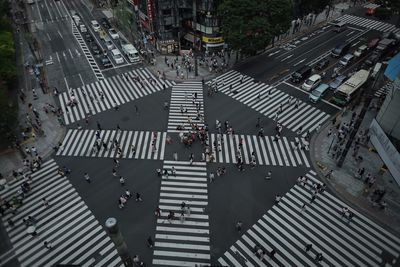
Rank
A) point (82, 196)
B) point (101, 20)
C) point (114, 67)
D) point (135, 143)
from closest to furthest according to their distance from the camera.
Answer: point (82, 196)
point (135, 143)
point (114, 67)
point (101, 20)

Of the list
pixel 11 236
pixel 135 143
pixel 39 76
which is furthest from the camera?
pixel 39 76

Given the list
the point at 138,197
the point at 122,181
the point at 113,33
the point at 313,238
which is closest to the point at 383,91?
the point at 313,238

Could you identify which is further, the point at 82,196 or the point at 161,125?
the point at 161,125

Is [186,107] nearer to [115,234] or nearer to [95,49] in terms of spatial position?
[95,49]

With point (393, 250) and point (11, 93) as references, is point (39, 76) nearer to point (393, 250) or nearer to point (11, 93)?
point (11, 93)

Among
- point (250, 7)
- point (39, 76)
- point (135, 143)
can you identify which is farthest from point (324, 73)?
point (39, 76)

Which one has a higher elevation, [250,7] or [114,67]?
[250,7]

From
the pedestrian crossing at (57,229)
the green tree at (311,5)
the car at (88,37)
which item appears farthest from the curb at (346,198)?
the car at (88,37)
